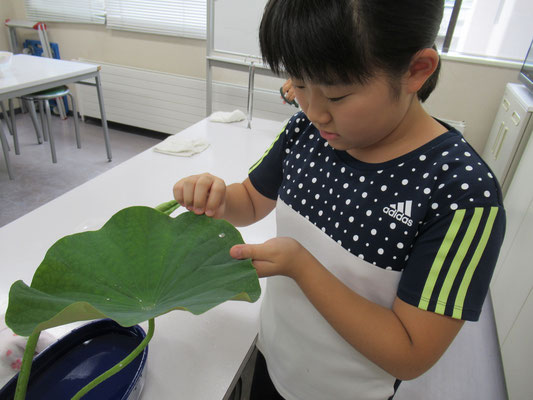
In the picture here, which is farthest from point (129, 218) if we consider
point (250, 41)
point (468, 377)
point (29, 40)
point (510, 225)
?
point (29, 40)

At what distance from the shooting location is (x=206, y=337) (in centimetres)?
74

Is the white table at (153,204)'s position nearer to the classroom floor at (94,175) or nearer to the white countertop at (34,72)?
the classroom floor at (94,175)

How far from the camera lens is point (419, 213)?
503 mm

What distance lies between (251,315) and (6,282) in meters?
0.56

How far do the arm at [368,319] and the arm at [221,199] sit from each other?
0.15 meters

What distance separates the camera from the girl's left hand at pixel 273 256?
0.52 meters

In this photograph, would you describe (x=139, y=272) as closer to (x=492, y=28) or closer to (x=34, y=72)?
(x=34, y=72)

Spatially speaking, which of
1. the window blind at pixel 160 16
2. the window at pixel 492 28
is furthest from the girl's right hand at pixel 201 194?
the window blind at pixel 160 16

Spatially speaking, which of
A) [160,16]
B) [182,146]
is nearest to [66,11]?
[160,16]

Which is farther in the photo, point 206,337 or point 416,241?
point 206,337

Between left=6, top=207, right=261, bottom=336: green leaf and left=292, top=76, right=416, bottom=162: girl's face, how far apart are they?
0.22 metres

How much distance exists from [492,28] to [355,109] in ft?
10.3

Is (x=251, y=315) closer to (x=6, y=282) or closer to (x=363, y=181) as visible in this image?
(x=363, y=181)

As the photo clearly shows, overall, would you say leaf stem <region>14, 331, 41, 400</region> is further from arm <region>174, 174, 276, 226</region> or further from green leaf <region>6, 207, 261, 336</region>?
arm <region>174, 174, 276, 226</region>
